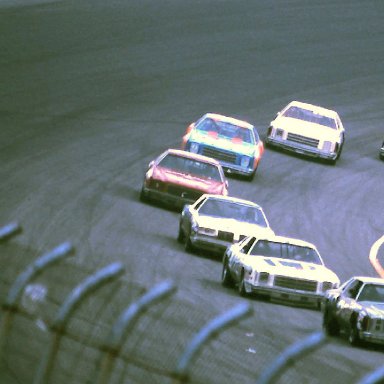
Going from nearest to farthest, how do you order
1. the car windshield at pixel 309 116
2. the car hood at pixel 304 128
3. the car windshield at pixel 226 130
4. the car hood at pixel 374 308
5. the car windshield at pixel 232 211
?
the car hood at pixel 374 308 → the car windshield at pixel 232 211 → the car windshield at pixel 226 130 → the car hood at pixel 304 128 → the car windshield at pixel 309 116

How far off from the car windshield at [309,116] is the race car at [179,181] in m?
10.3

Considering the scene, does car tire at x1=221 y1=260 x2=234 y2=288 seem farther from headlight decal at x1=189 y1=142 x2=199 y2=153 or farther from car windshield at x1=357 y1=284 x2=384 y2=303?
headlight decal at x1=189 y1=142 x2=199 y2=153

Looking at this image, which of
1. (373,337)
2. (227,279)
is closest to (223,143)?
(227,279)

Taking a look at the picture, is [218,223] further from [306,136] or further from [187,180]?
[306,136]

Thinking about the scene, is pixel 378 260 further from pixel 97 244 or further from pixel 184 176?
pixel 97 244

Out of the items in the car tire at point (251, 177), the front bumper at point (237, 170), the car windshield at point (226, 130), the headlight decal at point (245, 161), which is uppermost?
the car windshield at point (226, 130)

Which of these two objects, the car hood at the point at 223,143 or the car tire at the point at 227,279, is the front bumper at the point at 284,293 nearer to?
the car tire at the point at 227,279

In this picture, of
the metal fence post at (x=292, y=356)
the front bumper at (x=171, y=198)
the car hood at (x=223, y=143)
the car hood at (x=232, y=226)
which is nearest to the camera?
the metal fence post at (x=292, y=356)

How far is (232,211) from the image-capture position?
1029 inches

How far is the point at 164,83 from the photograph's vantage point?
47406 millimetres

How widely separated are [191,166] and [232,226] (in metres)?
6.06

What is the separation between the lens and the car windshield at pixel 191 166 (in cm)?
3084

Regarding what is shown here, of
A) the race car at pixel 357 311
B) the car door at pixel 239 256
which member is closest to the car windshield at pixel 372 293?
the race car at pixel 357 311

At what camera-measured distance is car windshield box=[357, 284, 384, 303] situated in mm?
18188
